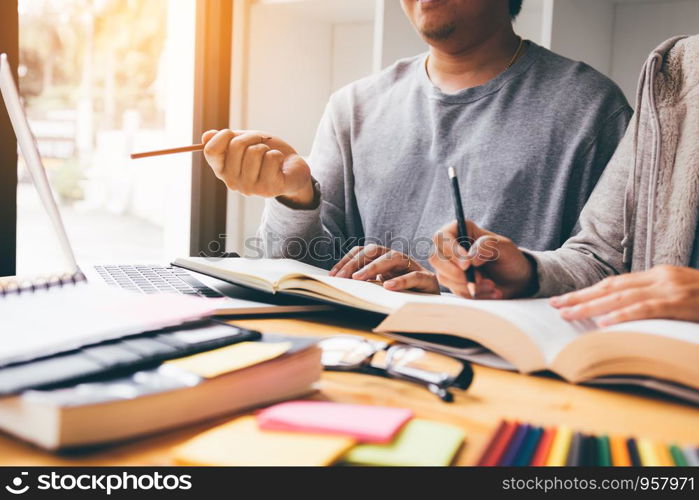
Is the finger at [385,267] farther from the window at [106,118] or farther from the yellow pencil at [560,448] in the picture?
the window at [106,118]

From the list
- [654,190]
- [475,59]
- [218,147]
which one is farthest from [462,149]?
[218,147]

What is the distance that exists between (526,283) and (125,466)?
1.97 ft

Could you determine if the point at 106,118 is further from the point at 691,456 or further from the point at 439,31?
the point at 691,456

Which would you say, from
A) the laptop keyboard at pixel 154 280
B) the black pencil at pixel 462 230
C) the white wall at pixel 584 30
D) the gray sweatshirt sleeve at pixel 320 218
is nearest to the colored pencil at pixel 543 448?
the black pencil at pixel 462 230

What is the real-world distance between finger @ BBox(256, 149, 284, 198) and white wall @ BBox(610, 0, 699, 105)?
1.05m

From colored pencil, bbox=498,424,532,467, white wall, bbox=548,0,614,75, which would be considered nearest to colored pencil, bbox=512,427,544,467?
colored pencil, bbox=498,424,532,467

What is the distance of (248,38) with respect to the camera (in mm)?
1915

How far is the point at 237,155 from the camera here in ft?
3.12

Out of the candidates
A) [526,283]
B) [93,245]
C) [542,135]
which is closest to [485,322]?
[526,283]

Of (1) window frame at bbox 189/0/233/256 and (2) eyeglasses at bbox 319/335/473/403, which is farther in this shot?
(1) window frame at bbox 189/0/233/256

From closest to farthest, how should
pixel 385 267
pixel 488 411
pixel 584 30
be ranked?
1. pixel 488 411
2. pixel 385 267
3. pixel 584 30

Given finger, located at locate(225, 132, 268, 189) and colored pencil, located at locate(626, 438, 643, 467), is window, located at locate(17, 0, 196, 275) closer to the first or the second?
finger, located at locate(225, 132, 268, 189)

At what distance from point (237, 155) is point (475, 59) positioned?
593 millimetres

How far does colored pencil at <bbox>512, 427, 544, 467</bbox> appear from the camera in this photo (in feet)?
1.14
